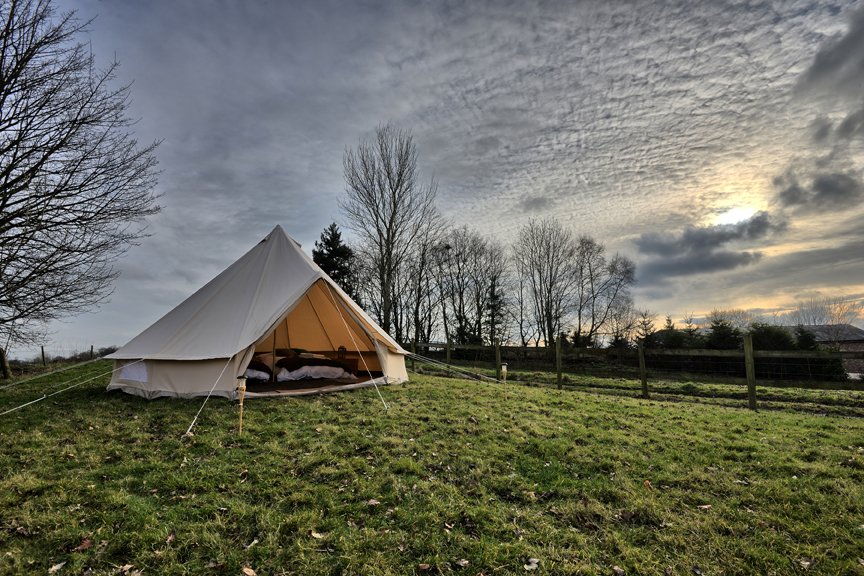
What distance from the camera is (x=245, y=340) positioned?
6941 mm

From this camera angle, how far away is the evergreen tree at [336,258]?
26641 mm

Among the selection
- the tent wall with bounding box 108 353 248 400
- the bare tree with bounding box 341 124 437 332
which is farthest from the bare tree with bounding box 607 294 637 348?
the tent wall with bounding box 108 353 248 400

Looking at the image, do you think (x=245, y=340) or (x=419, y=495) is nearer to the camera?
(x=419, y=495)

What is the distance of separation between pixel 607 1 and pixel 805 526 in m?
7.69

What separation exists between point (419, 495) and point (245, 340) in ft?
15.8

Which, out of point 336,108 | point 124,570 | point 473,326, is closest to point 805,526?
point 124,570

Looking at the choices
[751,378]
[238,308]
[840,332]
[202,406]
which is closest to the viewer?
[202,406]

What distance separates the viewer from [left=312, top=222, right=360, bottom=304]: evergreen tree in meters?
26.6

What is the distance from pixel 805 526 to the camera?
300 centimetres

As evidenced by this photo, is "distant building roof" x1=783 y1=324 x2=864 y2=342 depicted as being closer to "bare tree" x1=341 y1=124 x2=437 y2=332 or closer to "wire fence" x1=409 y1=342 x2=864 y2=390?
"wire fence" x1=409 y1=342 x2=864 y2=390

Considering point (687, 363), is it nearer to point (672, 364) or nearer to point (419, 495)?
point (672, 364)

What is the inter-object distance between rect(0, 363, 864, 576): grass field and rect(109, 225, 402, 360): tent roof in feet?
4.52

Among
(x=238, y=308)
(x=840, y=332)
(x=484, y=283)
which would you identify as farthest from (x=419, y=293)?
(x=840, y=332)

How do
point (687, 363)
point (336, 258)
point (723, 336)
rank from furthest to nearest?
1. point (336, 258)
2. point (723, 336)
3. point (687, 363)
